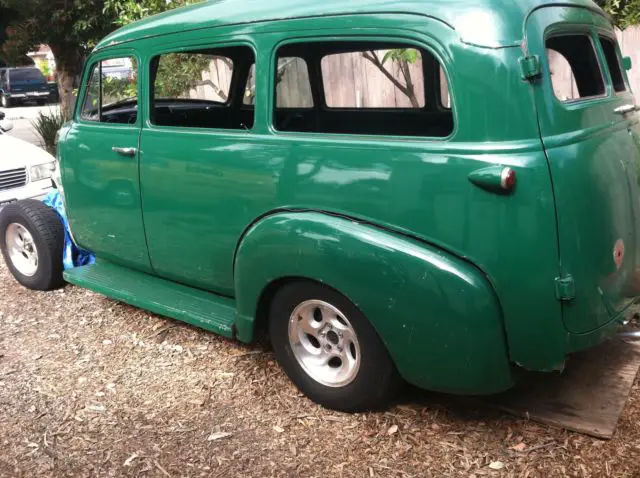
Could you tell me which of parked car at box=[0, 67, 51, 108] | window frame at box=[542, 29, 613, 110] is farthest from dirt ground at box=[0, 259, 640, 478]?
parked car at box=[0, 67, 51, 108]

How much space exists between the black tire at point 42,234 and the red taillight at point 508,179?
3.62 meters

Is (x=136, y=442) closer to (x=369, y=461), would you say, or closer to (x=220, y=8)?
(x=369, y=461)

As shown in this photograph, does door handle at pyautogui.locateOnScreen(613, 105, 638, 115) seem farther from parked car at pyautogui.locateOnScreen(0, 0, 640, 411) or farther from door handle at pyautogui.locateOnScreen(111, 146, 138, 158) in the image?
door handle at pyautogui.locateOnScreen(111, 146, 138, 158)

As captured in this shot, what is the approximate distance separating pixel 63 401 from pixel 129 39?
210 centimetres

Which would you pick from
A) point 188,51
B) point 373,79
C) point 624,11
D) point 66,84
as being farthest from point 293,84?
point 66,84

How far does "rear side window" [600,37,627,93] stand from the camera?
3.37 meters

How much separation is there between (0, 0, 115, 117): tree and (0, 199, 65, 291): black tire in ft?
21.8

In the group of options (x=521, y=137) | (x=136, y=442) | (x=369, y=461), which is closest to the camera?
(x=521, y=137)

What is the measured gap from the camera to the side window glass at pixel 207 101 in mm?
3980

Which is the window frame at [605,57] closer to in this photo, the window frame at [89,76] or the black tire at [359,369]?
the black tire at [359,369]

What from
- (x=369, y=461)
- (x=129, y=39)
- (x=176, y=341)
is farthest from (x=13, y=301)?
(x=369, y=461)

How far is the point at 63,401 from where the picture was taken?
3555mm

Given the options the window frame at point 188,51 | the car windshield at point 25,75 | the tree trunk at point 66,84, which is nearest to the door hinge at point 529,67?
the window frame at point 188,51

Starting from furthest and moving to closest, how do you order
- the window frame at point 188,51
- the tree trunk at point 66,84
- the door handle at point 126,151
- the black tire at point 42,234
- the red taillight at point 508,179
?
the tree trunk at point 66,84
the black tire at point 42,234
the door handle at point 126,151
the window frame at point 188,51
the red taillight at point 508,179
